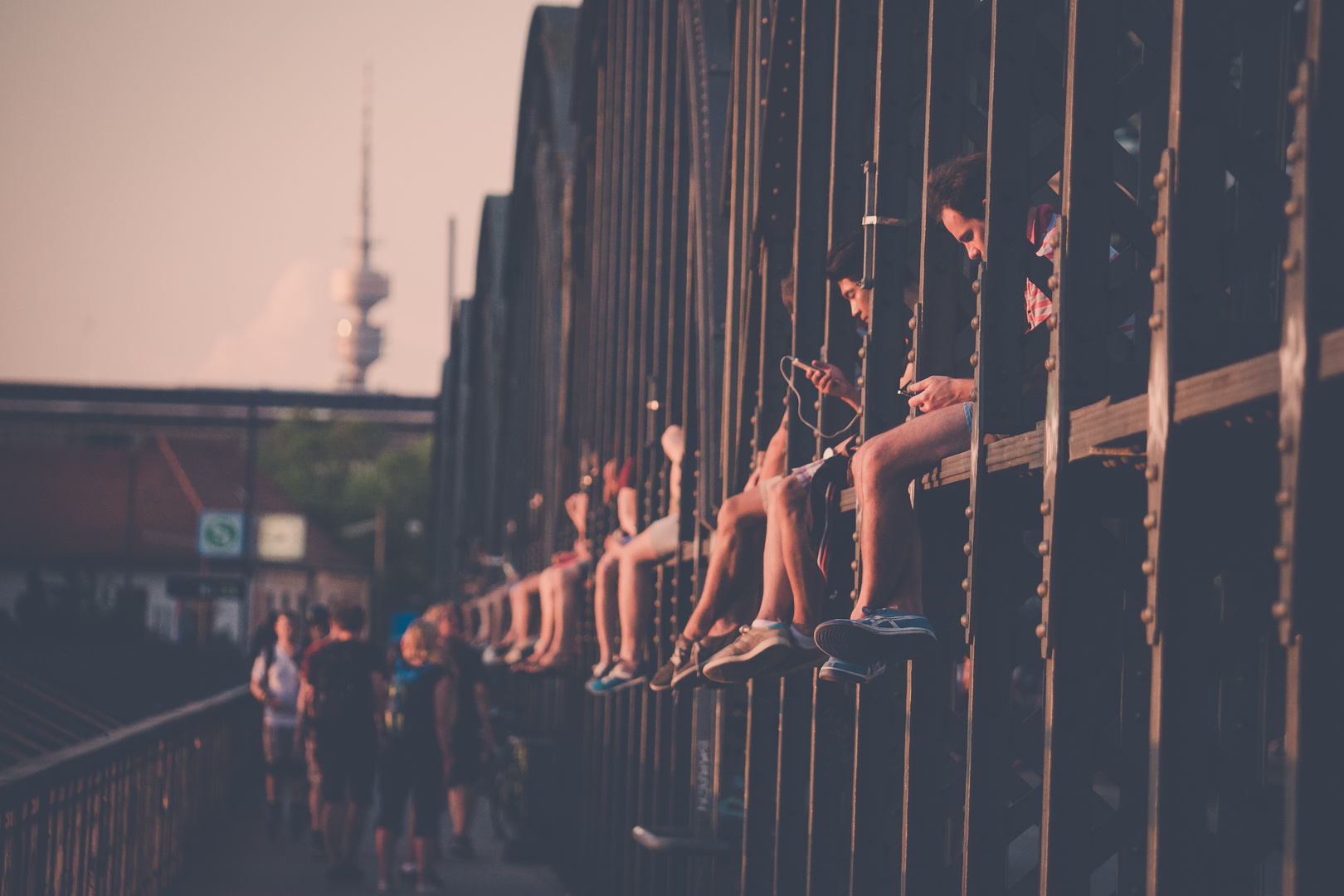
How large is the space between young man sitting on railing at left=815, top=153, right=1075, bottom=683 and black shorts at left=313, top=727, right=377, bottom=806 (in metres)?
8.10

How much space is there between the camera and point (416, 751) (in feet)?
36.7

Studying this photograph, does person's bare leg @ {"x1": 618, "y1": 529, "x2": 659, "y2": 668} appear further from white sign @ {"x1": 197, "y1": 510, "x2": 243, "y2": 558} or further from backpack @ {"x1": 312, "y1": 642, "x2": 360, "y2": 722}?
white sign @ {"x1": 197, "y1": 510, "x2": 243, "y2": 558}

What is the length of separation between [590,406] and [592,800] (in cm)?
345

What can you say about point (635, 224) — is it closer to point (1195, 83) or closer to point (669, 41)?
point (669, 41)

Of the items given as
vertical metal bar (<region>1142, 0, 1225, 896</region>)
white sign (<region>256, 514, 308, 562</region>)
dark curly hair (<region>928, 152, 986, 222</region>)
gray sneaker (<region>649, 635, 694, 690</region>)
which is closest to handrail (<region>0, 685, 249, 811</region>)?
gray sneaker (<region>649, 635, 694, 690</region>)

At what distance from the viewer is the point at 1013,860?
1306 centimetres

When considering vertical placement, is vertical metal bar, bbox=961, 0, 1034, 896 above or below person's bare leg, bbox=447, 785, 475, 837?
above

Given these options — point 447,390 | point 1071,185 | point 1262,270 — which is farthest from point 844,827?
point 447,390

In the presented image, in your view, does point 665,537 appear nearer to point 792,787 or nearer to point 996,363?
point 792,787

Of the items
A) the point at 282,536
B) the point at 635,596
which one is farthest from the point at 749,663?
the point at 282,536

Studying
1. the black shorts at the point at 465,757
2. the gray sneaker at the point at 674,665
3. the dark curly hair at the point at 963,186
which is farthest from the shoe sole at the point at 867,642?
the black shorts at the point at 465,757

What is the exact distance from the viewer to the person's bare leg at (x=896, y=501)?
401 centimetres

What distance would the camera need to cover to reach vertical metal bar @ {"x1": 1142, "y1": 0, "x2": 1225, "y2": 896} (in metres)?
2.94

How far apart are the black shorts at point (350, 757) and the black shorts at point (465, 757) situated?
2.25ft
